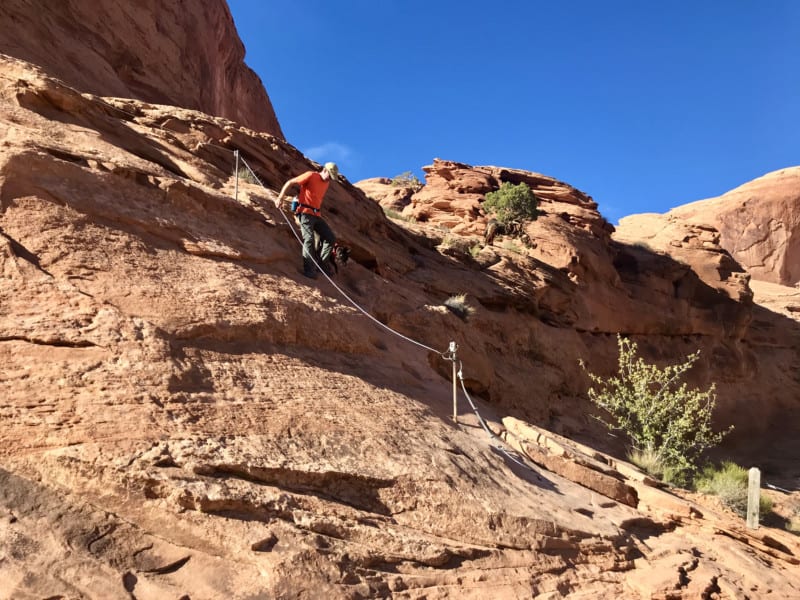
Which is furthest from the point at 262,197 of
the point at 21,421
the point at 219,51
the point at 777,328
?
the point at 777,328

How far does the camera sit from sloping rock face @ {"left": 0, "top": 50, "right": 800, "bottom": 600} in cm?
346

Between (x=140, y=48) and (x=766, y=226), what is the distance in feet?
144

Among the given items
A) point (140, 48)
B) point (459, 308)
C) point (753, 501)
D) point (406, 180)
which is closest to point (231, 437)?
point (753, 501)

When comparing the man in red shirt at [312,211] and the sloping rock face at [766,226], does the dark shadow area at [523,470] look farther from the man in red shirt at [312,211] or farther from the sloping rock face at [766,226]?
the sloping rock face at [766,226]

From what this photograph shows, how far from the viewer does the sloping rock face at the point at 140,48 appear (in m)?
10.6

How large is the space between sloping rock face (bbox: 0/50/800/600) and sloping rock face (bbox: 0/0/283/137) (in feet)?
8.63

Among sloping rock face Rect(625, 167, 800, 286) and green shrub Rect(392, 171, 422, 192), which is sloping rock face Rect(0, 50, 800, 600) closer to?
green shrub Rect(392, 171, 422, 192)

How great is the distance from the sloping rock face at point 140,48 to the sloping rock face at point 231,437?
104 inches

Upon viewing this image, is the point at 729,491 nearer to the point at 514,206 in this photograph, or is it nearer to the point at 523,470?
the point at 523,470

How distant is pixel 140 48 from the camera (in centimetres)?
1460

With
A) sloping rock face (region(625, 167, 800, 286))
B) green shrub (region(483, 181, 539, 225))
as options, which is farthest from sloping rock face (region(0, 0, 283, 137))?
sloping rock face (region(625, 167, 800, 286))

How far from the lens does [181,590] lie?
316 cm

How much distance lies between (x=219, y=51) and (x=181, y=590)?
20897mm

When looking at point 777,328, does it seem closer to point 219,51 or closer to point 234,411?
point 219,51
